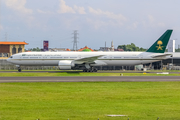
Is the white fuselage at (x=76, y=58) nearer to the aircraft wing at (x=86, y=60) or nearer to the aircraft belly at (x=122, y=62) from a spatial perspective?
the aircraft belly at (x=122, y=62)

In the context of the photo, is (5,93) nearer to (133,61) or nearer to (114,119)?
(114,119)

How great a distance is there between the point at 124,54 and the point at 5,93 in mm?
31950

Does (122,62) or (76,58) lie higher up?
(76,58)

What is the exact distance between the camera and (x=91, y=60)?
1855 inches

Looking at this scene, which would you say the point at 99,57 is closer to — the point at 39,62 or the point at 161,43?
the point at 39,62

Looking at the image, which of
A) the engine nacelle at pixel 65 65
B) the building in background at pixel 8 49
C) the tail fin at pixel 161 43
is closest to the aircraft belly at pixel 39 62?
the engine nacelle at pixel 65 65

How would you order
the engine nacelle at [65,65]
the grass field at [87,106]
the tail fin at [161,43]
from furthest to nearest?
the tail fin at [161,43] → the engine nacelle at [65,65] → the grass field at [87,106]

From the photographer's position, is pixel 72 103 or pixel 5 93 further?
pixel 5 93

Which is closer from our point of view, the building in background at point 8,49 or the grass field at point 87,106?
the grass field at point 87,106

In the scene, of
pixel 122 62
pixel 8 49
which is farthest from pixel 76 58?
pixel 8 49

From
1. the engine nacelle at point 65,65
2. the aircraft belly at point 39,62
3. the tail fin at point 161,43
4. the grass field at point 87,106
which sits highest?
the tail fin at point 161,43

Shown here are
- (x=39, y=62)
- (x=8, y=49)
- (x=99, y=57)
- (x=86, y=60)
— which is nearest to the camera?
(x=86, y=60)

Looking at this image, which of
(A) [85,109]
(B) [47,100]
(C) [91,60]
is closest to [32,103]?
(B) [47,100]

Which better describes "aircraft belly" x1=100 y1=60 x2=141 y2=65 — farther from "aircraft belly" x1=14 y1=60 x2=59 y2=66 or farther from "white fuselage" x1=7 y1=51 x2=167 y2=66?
"aircraft belly" x1=14 y1=60 x2=59 y2=66
